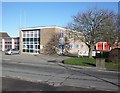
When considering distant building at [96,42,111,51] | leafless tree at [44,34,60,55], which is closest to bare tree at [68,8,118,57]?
distant building at [96,42,111,51]

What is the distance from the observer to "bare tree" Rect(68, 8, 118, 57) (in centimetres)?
3359

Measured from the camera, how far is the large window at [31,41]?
48500 mm

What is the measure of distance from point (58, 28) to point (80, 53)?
1169 centimetres

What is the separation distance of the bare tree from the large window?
595 inches

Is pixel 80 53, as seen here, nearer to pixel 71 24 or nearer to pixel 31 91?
pixel 71 24

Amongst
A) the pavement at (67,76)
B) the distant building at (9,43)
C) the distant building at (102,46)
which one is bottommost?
the pavement at (67,76)

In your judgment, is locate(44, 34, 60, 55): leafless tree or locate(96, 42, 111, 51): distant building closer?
locate(96, 42, 111, 51): distant building

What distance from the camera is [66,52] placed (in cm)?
5006

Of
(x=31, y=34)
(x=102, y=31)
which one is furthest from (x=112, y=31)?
(x=31, y=34)

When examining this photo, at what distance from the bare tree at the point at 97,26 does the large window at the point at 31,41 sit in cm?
1510

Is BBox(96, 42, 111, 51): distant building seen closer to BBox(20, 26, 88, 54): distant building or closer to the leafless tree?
A: BBox(20, 26, 88, 54): distant building

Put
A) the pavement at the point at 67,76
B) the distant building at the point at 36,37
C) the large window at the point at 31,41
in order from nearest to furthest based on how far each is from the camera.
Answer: the pavement at the point at 67,76
the distant building at the point at 36,37
the large window at the point at 31,41

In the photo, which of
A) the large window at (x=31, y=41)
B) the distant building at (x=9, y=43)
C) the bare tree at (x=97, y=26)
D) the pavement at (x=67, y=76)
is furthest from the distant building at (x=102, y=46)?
the distant building at (x=9, y=43)

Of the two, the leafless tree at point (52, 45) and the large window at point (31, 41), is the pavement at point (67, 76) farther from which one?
the large window at point (31, 41)
